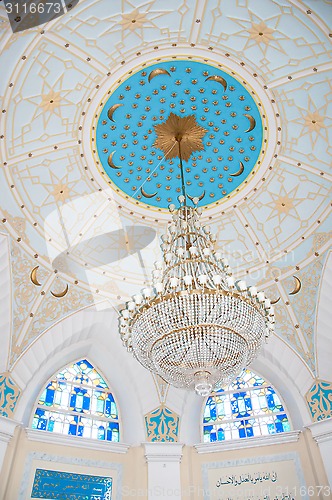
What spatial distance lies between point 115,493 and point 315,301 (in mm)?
4595

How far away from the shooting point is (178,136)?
6695mm

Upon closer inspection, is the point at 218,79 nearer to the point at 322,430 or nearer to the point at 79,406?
the point at 322,430

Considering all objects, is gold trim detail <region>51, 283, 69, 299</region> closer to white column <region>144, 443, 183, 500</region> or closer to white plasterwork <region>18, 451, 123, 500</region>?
white plasterwork <region>18, 451, 123, 500</region>

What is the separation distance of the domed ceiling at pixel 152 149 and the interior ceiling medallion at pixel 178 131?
0.07 feet

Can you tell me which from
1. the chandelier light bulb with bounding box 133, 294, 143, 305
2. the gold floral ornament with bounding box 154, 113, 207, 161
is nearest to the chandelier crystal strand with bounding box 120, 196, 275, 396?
the chandelier light bulb with bounding box 133, 294, 143, 305

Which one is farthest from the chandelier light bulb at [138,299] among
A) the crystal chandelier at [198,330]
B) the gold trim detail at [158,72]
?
the gold trim detail at [158,72]

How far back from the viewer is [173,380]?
4824mm

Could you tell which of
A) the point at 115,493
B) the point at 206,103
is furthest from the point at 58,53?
the point at 115,493

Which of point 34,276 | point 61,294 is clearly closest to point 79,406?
point 61,294

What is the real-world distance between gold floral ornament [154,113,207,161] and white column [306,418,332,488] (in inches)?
189

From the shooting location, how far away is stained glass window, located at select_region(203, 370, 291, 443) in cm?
746

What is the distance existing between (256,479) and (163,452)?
5.08ft

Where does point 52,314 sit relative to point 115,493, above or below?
above

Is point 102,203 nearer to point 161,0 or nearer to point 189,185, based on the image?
point 189,185
